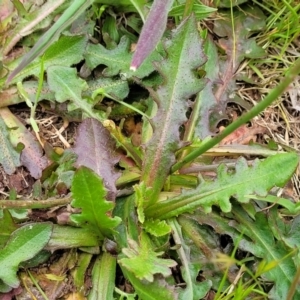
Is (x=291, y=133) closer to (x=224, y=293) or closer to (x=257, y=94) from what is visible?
(x=257, y=94)

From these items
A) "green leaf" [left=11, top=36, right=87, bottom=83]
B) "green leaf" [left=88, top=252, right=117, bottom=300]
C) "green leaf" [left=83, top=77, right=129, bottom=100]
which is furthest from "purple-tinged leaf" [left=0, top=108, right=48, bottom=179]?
"green leaf" [left=88, top=252, right=117, bottom=300]

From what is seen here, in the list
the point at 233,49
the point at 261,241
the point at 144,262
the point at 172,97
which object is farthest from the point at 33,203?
the point at 233,49

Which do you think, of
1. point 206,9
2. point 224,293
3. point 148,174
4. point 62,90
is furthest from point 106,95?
point 224,293

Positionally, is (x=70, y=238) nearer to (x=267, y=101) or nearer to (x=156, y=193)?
(x=156, y=193)

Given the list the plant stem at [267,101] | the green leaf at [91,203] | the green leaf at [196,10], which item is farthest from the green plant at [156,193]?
the plant stem at [267,101]

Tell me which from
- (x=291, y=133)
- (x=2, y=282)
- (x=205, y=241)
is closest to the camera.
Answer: (x=2, y=282)

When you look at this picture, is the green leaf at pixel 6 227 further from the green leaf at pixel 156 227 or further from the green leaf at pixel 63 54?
the green leaf at pixel 63 54

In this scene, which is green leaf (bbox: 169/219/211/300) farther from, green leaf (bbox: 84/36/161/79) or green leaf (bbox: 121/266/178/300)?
green leaf (bbox: 84/36/161/79)
